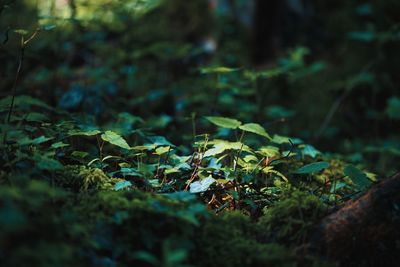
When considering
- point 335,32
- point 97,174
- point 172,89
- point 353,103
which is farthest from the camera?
point 335,32

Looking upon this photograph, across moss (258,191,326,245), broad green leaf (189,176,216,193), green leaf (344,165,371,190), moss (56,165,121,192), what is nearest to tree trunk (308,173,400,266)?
moss (258,191,326,245)

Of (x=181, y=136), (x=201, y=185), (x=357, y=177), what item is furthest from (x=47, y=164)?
(x=181, y=136)

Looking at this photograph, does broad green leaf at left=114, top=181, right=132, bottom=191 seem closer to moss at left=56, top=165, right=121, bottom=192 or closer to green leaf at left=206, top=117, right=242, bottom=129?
moss at left=56, top=165, right=121, bottom=192

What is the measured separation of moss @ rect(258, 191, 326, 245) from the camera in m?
1.89

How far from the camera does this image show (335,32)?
630 cm

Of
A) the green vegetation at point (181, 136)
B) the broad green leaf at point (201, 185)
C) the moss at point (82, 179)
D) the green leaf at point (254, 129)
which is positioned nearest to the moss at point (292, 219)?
the green vegetation at point (181, 136)

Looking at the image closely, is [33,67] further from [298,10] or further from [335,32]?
[335,32]

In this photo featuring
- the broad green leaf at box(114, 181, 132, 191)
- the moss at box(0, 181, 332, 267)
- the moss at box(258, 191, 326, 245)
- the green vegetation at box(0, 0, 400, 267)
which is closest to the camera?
the moss at box(0, 181, 332, 267)

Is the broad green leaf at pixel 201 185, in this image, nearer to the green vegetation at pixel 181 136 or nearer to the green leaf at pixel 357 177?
the green vegetation at pixel 181 136

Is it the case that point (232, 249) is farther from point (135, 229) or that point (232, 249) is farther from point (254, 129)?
point (254, 129)

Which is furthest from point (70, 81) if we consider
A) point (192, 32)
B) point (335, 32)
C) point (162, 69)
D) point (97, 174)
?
point (335, 32)

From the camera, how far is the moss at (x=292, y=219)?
6.21 ft

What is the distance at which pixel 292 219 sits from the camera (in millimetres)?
1921

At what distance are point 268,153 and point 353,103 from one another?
3532 millimetres
